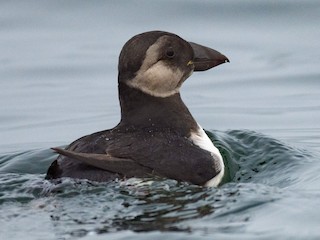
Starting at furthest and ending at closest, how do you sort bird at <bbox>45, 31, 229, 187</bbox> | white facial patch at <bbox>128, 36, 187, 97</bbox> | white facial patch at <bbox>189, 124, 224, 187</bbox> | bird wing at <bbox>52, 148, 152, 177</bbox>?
white facial patch at <bbox>128, 36, 187, 97</bbox>, white facial patch at <bbox>189, 124, 224, 187</bbox>, bird at <bbox>45, 31, 229, 187</bbox>, bird wing at <bbox>52, 148, 152, 177</bbox>

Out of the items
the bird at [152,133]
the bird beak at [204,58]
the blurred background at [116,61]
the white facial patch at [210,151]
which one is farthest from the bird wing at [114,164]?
the blurred background at [116,61]

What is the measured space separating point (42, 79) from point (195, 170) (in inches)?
237

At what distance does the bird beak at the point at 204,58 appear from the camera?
29.3ft

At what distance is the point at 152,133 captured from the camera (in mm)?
8141

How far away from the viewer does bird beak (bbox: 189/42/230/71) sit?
352 inches

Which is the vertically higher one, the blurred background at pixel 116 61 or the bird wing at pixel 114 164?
the blurred background at pixel 116 61

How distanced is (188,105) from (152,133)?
4.58m

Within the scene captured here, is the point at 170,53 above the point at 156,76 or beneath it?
above

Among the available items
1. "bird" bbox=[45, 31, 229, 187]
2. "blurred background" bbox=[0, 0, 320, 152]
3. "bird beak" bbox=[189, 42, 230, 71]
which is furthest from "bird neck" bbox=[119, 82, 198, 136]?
"blurred background" bbox=[0, 0, 320, 152]

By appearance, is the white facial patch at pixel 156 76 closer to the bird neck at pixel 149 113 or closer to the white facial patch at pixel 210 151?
the bird neck at pixel 149 113

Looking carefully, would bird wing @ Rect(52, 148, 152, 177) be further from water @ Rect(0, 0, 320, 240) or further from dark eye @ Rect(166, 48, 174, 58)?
dark eye @ Rect(166, 48, 174, 58)

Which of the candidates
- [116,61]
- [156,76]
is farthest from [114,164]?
[116,61]

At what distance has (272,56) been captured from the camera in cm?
1395

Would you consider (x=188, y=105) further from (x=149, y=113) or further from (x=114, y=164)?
(x=114, y=164)
